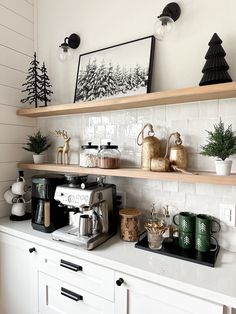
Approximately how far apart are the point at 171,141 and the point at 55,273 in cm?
105

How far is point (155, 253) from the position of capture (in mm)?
1159

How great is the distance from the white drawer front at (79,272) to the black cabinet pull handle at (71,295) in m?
0.05

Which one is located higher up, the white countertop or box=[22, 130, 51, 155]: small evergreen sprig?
box=[22, 130, 51, 155]: small evergreen sprig

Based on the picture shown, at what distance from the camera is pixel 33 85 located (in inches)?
71.5

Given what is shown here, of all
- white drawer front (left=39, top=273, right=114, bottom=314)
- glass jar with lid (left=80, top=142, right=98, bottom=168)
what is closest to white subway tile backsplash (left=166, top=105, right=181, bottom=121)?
glass jar with lid (left=80, top=142, right=98, bottom=168)

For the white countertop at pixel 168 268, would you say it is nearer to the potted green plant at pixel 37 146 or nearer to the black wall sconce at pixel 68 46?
the potted green plant at pixel 37 146

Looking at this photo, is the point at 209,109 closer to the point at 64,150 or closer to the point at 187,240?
the point at 187,240

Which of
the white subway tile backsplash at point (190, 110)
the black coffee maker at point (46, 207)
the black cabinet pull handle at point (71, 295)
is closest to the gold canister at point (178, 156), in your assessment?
the white subway tile backsplash at point (190, 110)

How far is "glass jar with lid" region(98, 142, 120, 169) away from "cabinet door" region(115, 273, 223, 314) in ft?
2.01

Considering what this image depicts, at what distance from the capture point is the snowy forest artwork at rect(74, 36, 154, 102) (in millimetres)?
1396

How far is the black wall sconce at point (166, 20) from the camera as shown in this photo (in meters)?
1.23

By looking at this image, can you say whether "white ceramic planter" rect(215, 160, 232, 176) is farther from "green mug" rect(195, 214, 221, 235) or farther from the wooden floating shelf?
"green mug" rect(195, 214, 221, 235)

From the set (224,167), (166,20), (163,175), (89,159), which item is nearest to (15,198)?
(89,159)

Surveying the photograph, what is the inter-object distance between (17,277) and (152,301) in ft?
3.32
